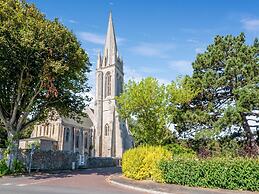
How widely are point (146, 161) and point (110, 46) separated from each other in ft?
220

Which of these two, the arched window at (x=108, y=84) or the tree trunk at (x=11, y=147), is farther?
the arched window at (x=108, y=84)

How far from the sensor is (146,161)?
20375 mm

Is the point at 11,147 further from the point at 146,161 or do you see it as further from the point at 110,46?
the point at 110,46

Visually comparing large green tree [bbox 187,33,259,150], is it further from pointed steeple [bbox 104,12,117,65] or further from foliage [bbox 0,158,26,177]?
pointed steeple [bbox 104,12,117,65]

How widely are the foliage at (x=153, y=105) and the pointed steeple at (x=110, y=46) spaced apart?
A: 54177 mm

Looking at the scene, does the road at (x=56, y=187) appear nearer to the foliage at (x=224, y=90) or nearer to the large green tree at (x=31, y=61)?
the large green tree at (x=31, y=61)

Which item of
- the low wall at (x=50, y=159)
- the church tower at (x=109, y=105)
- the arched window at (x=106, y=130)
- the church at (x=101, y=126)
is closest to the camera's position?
the low wall at (x=50, y=159)

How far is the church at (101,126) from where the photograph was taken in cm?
6788

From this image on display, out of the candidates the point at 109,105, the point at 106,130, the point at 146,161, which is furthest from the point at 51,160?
the point at 109,105

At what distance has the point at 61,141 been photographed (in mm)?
66562

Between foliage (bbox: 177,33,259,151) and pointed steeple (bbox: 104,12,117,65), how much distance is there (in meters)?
54.0

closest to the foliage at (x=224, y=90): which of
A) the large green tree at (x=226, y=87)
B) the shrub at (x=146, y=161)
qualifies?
the large green tree at (x=226, y=87)

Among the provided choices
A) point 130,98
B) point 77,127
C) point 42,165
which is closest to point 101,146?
point 77,127

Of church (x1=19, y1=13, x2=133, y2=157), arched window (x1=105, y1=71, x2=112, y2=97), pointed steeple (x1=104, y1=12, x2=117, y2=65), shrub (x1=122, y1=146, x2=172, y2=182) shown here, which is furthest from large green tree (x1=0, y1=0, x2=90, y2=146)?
pointed steeple (x1=104, y1=12, x2=117, y2=65)
